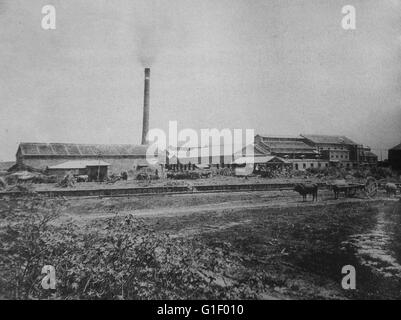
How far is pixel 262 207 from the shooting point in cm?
877

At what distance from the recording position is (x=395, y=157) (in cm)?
1000

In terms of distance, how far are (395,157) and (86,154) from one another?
51.7ft

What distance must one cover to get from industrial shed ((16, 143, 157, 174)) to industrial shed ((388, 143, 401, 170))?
12.3m

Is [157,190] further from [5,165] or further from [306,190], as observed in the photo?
[306,190]

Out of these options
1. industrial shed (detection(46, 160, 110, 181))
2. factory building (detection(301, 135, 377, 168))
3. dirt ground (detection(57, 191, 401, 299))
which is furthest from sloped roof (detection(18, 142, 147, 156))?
factory building (detection(301, 135, 377, 168))

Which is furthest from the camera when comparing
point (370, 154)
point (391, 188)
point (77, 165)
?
point (77, 165)

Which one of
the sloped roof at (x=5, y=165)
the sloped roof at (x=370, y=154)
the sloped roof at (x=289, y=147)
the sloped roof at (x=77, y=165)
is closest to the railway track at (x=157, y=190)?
the sloped roof at (x=5, y=165)

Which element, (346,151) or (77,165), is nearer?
(346,151)

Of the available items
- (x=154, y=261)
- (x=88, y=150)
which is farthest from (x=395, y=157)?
(x=88, y=150)

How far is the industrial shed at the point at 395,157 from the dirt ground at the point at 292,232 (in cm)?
140

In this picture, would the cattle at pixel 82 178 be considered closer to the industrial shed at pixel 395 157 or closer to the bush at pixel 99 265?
the bush at pixel 99 265

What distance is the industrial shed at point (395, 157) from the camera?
368 inches

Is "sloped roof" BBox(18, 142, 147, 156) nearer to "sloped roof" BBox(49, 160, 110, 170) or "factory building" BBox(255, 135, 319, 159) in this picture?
"sloped roof" BBox(49, 160, 110, 170)
